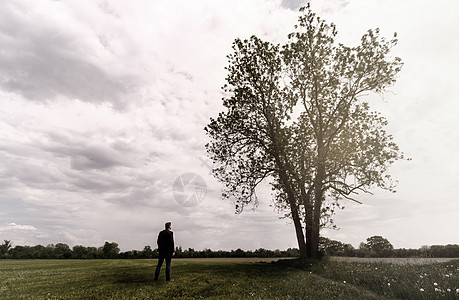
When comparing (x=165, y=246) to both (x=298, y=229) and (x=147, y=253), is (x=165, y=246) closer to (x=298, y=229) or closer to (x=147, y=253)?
(x=298, y=229)

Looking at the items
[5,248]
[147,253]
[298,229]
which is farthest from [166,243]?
[5,248]

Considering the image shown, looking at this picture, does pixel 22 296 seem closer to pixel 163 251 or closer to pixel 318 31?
pixel 163 251

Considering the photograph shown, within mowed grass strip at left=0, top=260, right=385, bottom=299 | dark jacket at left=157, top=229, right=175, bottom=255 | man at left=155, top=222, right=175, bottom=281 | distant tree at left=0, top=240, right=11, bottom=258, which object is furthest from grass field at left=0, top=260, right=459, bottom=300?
distant tree at left=0, top=240, right=11, bottom=258

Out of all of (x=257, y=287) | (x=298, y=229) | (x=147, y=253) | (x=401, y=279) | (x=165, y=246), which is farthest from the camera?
(x=147, y=253)

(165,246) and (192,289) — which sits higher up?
(165,246)

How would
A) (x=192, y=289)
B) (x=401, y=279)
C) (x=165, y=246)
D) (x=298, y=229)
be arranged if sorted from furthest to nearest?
(x=298, y=229)
(x=165, y=246)
(x=401, y=279)
(x=192, y=289)

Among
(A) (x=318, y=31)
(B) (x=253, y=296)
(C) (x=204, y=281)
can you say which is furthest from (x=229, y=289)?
(A) (x=318, y=31)

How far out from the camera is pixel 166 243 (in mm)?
15977

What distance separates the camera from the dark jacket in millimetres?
15938

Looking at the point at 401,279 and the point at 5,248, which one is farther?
the point at 5,248

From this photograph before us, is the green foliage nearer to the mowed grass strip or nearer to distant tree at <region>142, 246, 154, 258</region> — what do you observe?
the mowed grass strip

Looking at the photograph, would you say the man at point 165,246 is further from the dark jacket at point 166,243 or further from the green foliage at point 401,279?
the green foliage at point 401,279

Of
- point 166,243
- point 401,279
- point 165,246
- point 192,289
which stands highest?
point 166,243

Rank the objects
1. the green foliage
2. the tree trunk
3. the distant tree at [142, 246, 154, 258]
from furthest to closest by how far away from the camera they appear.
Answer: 1. the distant tree at [142, 246, 154, 258]
2. the tree trunk
3. the green foliage
